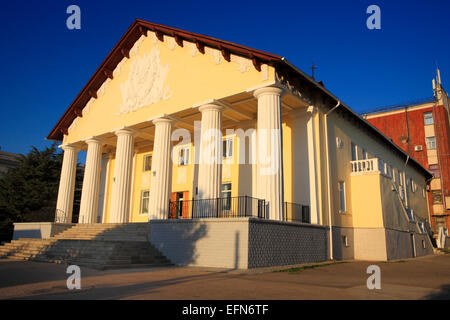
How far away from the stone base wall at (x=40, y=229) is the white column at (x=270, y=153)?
42.0 ft

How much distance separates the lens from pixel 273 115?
14.9m

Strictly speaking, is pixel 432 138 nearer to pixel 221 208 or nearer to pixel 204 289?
pixel 221 208

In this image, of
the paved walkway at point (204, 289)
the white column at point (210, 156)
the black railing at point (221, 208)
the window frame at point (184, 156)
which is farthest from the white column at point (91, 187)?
the paved walkway at point (204, 289)

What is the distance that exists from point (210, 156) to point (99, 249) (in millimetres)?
5977

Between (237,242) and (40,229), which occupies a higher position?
(40,229)

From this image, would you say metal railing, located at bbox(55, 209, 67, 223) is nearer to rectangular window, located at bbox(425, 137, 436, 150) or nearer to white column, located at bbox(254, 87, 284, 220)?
white column, located at bbox(254, 87, 284, 220)

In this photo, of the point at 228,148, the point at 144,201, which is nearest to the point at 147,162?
the point at 144,201

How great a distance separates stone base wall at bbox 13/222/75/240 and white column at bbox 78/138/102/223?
1.15 meters

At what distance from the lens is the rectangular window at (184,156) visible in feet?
73.1

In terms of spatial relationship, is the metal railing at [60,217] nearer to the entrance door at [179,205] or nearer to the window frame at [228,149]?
the entrance door at [179,205]

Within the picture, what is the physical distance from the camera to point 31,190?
2933 centimetres
